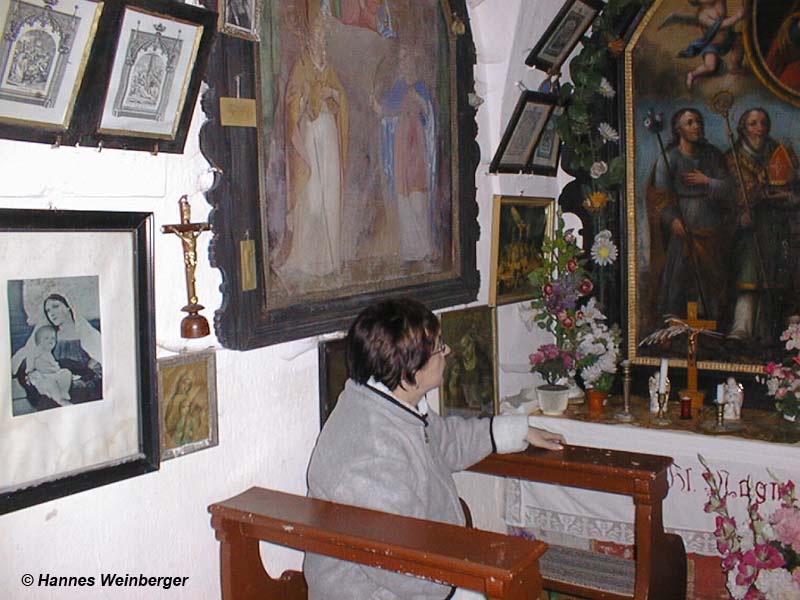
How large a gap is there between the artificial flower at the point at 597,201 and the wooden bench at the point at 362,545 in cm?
212

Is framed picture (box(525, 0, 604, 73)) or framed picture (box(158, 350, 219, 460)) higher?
framed picture (box(525, 0, 604, 73))

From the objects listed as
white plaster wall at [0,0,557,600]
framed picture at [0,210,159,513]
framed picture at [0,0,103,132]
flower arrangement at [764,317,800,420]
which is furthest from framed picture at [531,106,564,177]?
framed picture at [0,0,103,132]

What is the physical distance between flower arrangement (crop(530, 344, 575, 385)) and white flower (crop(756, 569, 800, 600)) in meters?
1.46

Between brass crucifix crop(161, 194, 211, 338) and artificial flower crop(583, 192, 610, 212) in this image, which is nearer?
brass crucifix crop(161, 194, 211, 338)

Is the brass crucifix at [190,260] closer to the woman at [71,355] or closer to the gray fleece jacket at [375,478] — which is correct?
the woman at [71,355]

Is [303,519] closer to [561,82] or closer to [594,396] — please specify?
[594,396]

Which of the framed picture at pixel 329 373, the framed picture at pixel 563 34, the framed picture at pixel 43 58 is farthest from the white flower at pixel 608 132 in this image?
the framed picture at pixel 43 58

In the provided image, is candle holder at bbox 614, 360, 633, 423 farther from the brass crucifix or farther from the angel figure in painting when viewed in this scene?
the brass crucifix

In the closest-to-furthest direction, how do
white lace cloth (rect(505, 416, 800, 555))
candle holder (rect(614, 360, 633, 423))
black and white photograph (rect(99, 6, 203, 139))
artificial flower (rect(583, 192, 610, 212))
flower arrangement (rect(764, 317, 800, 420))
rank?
black and white photograph (rect(99, 6, 203, 139)) < white lace cloth (rect(505, 416, 800, 555)) < flower arrangement (rect(764, 317, 800, 420)) < candle holder (rect(614, 360, 633, 423)) < artificial flower (rect(583, 192, 610, 212))

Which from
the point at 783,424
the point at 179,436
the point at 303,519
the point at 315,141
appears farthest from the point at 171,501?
the point at 783,424

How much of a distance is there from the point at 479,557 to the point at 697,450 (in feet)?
5.63

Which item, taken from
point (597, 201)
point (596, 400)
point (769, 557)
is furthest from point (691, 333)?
point (769, 557)

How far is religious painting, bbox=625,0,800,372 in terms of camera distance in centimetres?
328

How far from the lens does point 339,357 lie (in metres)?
2.56
